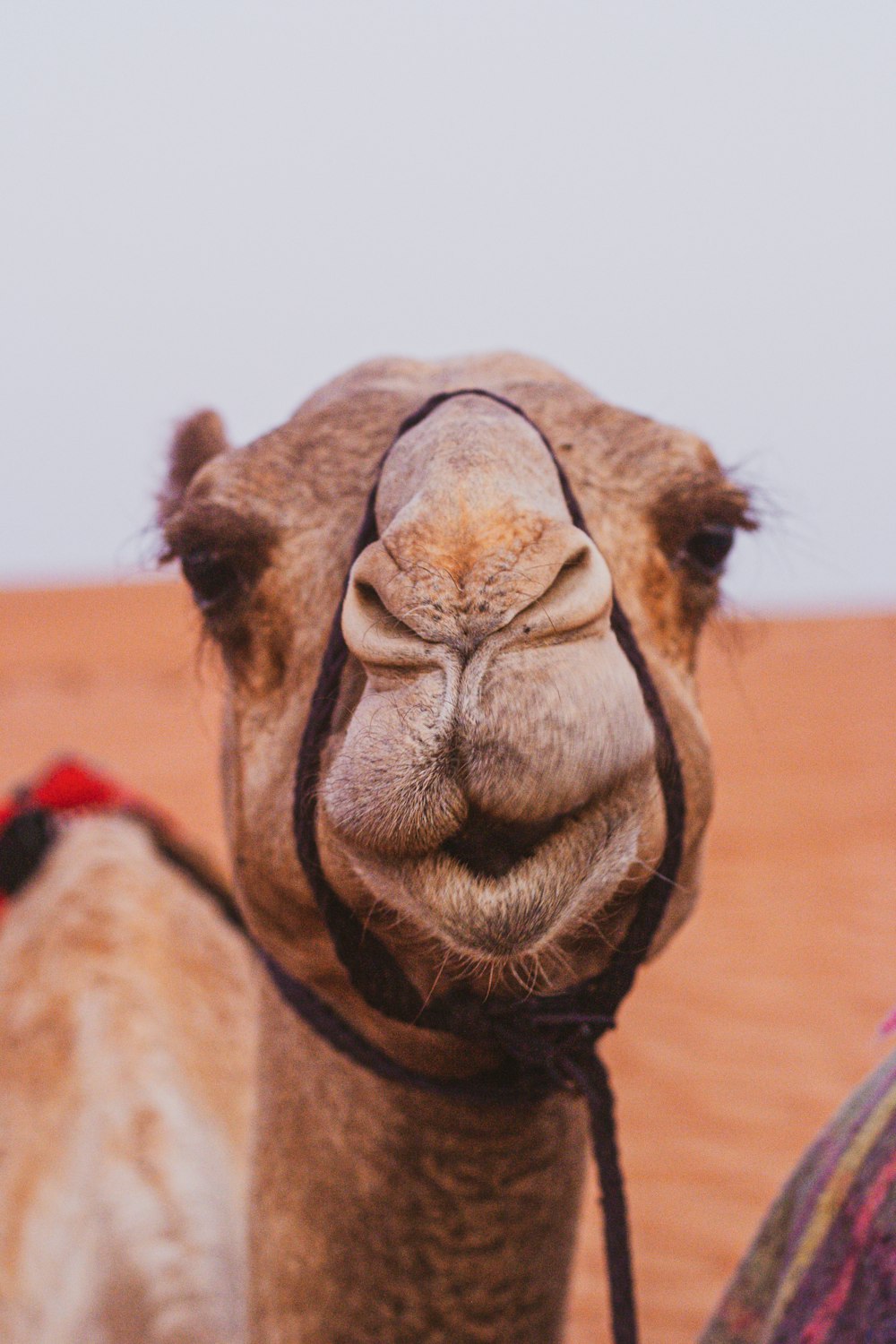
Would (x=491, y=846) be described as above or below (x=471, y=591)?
below

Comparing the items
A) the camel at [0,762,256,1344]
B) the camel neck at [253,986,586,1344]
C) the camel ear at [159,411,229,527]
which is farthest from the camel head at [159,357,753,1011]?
the camel at [0,762,256,1344]

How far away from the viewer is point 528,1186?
156 cm

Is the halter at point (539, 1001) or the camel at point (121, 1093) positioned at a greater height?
the halter at point (539, 1001)

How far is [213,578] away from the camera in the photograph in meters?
1.72

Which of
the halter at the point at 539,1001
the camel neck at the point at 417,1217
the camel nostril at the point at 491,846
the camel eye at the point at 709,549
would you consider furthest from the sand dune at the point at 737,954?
the camel nostril at the point at 491,846

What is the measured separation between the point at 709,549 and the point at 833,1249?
0.98 m

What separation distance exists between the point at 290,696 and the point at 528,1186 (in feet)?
2.40

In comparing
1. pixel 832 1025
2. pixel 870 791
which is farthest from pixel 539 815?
pixel 870 791

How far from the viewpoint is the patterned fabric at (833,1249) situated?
1.38 metres

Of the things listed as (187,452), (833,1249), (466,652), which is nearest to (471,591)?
(466,652)

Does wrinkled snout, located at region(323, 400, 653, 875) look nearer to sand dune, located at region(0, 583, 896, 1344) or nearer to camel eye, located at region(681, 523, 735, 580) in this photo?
camel eye, located at region(681, 523, 735, 580)

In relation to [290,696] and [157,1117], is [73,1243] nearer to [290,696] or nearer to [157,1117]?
[157,1117]

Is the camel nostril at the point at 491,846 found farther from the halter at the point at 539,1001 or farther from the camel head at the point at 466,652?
the halter at the point at 539,1001

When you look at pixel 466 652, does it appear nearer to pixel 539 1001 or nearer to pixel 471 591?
pixel 471 591
